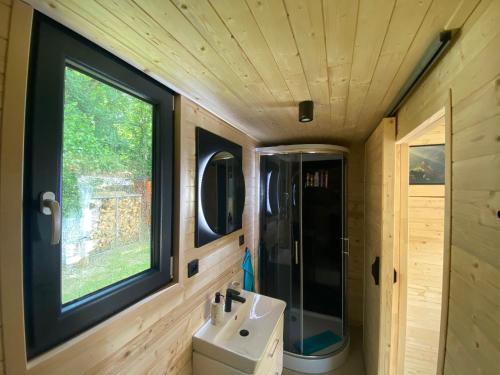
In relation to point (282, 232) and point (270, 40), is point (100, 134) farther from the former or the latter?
point (282, 232)

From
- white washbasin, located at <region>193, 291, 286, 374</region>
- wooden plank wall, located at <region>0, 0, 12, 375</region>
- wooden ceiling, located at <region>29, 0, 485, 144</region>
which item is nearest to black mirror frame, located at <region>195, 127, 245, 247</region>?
wooden ceiling, located at <region>29, 0, 485, 144</region>

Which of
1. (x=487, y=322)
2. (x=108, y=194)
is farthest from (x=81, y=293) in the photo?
(x=487, y=322)

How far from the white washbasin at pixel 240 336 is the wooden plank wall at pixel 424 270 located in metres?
1.07

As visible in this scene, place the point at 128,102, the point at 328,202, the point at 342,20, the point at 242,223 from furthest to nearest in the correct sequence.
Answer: the point at 328,202 < the point at 242,223 < the point at 128,102 < the point at 342,20

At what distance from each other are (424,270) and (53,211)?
7.77 feet

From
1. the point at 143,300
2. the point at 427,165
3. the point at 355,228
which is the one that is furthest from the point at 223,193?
the point at 355,228

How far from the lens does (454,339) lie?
2.28 feet

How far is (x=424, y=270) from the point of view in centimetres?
175

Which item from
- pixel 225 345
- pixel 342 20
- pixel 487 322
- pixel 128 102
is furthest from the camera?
pixel 225 345

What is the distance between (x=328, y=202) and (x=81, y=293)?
7.60 feet

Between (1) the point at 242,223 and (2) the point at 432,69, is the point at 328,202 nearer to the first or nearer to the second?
(1) the point at 242,223

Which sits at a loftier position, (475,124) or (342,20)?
(342,20)

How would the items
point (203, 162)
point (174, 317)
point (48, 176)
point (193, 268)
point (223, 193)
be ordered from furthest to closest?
point (223, 193)
point (203, 162)
point (193, 268)
point (174, 317)
point (48, 176)

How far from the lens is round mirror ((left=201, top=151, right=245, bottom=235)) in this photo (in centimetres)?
151
